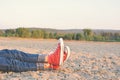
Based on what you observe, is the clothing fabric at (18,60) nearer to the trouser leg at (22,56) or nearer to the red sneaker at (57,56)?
the trouser leg at (22,56)

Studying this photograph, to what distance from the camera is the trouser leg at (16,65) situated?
21.3ft

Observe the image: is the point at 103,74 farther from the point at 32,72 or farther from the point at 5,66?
the point at 5,66

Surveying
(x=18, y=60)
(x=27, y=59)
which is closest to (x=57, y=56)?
(x=27, y=59)

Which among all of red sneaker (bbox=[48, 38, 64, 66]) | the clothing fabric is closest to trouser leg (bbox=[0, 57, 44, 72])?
the clothing fabric

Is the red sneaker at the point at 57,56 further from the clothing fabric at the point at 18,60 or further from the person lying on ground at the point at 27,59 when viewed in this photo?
the clothing fabric at the point at 18,60

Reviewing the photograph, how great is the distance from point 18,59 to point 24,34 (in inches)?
1082

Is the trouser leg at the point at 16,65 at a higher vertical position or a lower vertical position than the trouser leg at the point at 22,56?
lower

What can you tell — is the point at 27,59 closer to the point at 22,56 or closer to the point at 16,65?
the point at 22,56

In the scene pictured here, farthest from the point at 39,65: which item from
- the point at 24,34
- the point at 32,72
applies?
the point at 24,34

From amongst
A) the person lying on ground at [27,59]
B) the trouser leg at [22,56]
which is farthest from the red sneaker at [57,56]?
the trouser leg at [22,56]

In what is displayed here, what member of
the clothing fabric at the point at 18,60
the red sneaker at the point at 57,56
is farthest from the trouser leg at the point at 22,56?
the red sneaker at the point at 57,56

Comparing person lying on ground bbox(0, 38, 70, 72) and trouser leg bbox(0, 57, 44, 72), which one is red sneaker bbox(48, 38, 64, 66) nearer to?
person lying on ground bbox(0, 38, 70, 72)

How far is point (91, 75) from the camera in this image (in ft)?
22.5

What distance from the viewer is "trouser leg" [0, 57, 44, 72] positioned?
6492 mm
